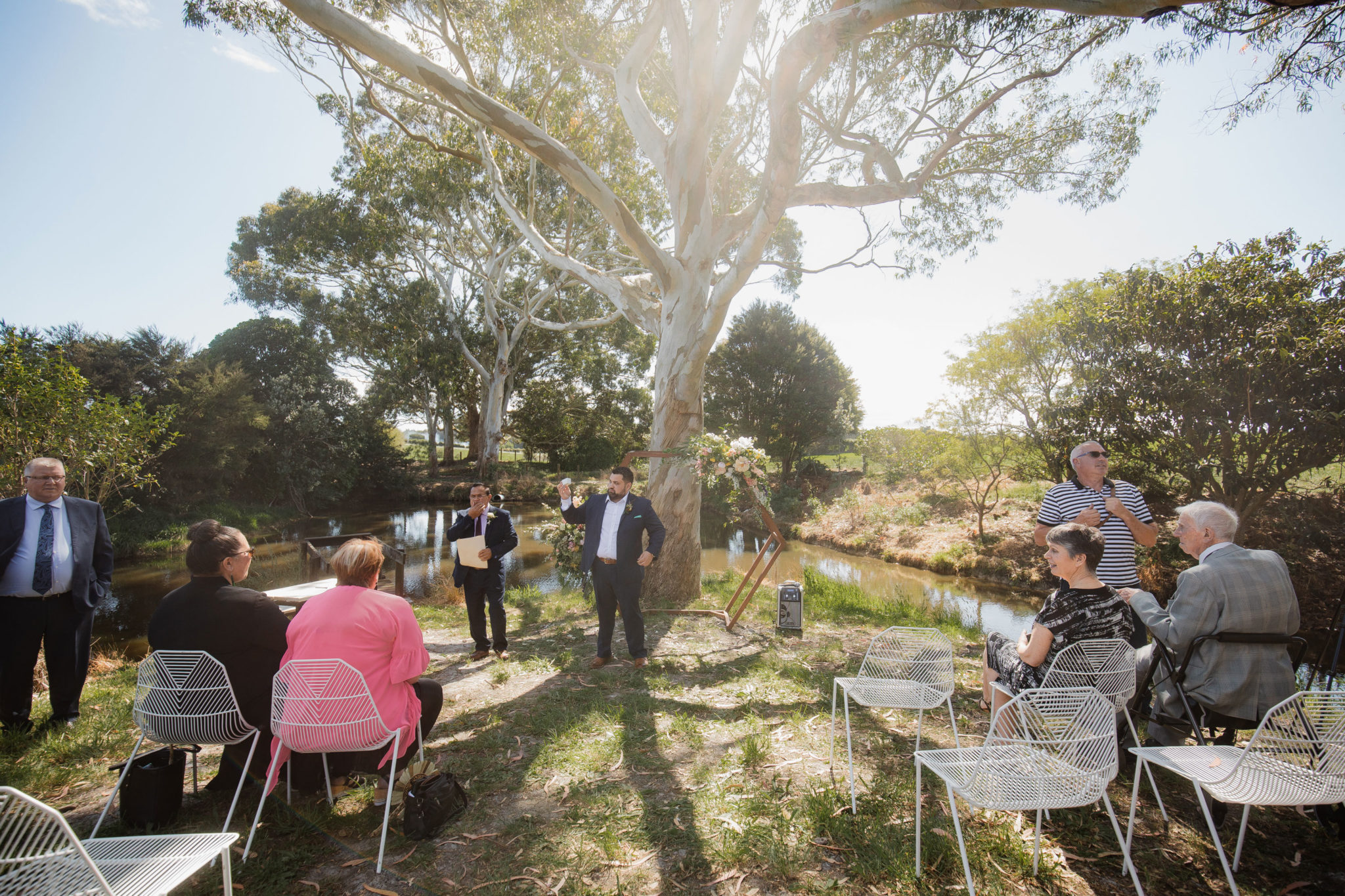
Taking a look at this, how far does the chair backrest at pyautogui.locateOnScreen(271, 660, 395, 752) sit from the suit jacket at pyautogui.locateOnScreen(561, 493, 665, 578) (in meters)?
2.92

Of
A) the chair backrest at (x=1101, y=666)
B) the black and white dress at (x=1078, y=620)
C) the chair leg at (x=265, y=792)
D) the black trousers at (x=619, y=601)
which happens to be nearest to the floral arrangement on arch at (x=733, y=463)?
the black trousers at (x=619, y=601)

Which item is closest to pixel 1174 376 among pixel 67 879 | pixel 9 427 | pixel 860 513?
pixel 860 513

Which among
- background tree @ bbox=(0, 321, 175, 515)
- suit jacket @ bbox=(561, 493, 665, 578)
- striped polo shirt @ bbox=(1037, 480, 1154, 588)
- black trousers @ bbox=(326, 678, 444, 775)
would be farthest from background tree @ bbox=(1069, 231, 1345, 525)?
background tree @ bbox=(0, 321, 175, 515)

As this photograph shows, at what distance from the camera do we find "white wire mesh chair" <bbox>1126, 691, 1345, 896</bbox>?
7.57 feet

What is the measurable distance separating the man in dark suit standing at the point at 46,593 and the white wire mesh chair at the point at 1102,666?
6.08 meters

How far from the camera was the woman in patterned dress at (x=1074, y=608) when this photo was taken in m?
3.00

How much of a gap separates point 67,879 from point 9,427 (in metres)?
7.71

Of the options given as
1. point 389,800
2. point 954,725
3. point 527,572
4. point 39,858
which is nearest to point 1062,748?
point 954,725

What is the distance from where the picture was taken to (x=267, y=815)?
310 cm

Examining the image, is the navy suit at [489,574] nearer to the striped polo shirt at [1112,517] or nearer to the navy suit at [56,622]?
the navy suit at [56,622]

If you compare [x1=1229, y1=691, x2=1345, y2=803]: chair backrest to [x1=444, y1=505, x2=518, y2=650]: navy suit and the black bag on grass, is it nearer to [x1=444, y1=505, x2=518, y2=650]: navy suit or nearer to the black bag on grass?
the black bag on grass

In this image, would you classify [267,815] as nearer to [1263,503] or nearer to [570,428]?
[1263,503]

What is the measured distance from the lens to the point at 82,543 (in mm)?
4332

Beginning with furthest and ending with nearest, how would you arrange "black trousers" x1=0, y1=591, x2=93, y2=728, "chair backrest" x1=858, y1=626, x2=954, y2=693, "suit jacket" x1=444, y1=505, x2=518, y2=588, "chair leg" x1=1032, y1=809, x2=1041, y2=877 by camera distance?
"suit jacket" x1=444, y1=505, x2=518, y2=588 → "black trousers" x1=0, y1=591, x2=93, y2=728 → "chair backrest" x1=858, y1=626, x2=954, y2=693 → "chair leg" x1=1032, y1=809, x2=1041, y2=877
